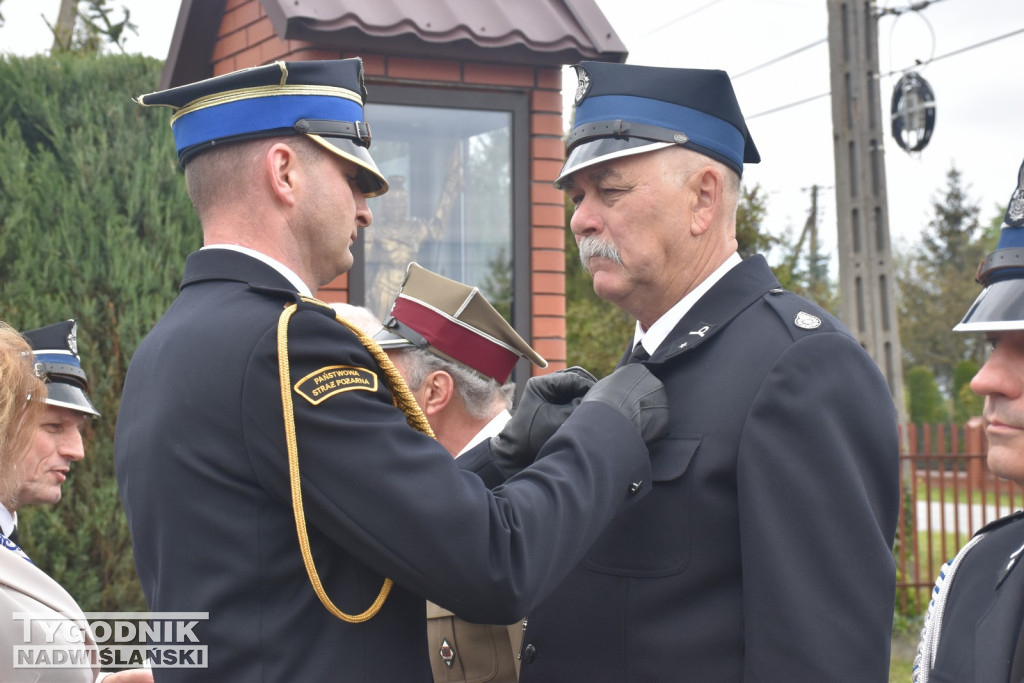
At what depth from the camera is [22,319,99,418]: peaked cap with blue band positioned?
445cm

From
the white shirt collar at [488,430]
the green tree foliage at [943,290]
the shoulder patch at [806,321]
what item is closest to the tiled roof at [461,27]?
the white shirt collar at [488,430]

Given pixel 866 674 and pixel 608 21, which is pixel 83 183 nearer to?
pixel 608 21

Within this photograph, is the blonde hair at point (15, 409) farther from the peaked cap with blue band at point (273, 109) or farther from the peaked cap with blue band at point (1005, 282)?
the peaked cap with blue band at point (1005, 282)

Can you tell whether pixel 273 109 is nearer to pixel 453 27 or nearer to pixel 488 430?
pixel 488 430

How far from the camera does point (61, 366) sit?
4.62 m

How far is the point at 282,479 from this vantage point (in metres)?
1.90

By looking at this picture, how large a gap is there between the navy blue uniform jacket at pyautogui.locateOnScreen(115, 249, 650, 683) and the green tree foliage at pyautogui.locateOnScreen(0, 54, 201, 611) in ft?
13.8

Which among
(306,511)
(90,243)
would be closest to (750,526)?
(306,511)

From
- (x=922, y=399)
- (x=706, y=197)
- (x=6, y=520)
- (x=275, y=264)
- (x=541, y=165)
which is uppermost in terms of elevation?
(x=541, y=165)

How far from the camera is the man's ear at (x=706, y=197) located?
8.00 ft

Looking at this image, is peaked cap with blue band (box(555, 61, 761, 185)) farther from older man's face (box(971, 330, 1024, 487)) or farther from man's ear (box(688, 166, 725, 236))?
older man's face (box(971, 330, 1024, 487))

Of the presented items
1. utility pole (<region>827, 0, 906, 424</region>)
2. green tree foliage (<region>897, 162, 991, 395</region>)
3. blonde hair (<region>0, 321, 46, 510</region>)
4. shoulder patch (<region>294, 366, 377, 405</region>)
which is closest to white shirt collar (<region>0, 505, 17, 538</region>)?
blonde hair (<region>0, 321, 46, 510</region>)

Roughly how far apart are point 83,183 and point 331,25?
2160 mm

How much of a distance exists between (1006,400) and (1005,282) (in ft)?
0.66
